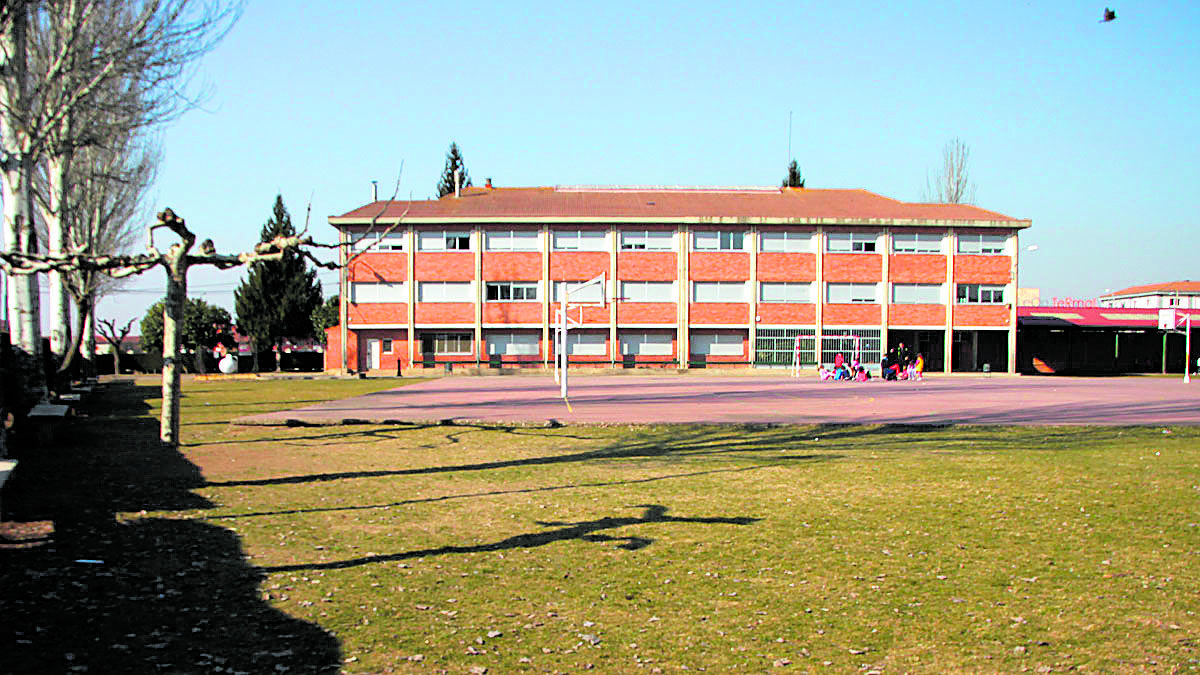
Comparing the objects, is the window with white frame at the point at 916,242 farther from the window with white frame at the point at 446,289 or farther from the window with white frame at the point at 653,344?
the window with white frame at the point at 446,289

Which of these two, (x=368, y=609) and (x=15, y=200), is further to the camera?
(x=15, y=200)

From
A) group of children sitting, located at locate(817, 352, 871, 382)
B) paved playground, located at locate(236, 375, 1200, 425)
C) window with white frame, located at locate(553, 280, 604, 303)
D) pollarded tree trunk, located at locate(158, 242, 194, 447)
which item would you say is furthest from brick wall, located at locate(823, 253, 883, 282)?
pollarded tree trunk, located at locate(158, 242, 194, 447)

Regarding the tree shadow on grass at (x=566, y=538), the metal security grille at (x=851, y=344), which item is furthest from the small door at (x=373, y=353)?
the tree shadow on grass at (x=566, y=538)

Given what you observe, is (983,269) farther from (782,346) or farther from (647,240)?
(647,240)

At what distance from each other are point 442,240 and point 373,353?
30.5 ft

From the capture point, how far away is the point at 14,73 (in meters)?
17.4

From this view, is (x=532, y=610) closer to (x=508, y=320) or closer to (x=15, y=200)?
(x=15, y=200)

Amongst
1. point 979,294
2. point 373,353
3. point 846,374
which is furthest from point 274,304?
point 979,294

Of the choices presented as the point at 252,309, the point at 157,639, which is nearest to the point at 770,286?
the point at 252,309

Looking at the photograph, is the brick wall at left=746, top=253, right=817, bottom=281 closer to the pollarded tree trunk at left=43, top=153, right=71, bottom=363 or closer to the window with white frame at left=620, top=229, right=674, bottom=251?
the window with white frame at left=620, top=229, right=674, bottom=251

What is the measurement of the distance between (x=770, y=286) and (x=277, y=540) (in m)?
53.5

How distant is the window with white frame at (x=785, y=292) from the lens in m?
58.6

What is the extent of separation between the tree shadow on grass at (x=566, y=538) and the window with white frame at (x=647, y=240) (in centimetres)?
5019

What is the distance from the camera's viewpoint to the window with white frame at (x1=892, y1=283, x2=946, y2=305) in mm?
58969
